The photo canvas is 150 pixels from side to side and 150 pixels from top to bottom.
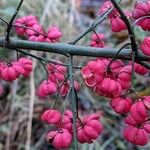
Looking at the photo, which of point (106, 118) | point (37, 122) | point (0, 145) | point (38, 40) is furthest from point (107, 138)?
point (38, 40)

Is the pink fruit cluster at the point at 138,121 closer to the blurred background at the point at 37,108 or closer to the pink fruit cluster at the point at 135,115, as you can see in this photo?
the pink fruit cluster at the point at 135,115

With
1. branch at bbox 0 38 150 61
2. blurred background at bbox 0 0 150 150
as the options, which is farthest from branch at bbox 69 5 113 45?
blurred background at bbox 0 0 150 150

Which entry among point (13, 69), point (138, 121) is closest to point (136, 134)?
point (138, 121)

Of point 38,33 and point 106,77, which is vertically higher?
point 38,33

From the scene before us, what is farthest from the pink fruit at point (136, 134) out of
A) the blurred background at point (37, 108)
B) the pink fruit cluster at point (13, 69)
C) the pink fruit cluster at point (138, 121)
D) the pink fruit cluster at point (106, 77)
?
the blurred background at point (37, 108)

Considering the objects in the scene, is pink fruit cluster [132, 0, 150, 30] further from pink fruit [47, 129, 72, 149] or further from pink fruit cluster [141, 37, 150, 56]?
pink fruit [47, 129, 72, 149]

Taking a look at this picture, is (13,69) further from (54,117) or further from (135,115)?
(135,115)
